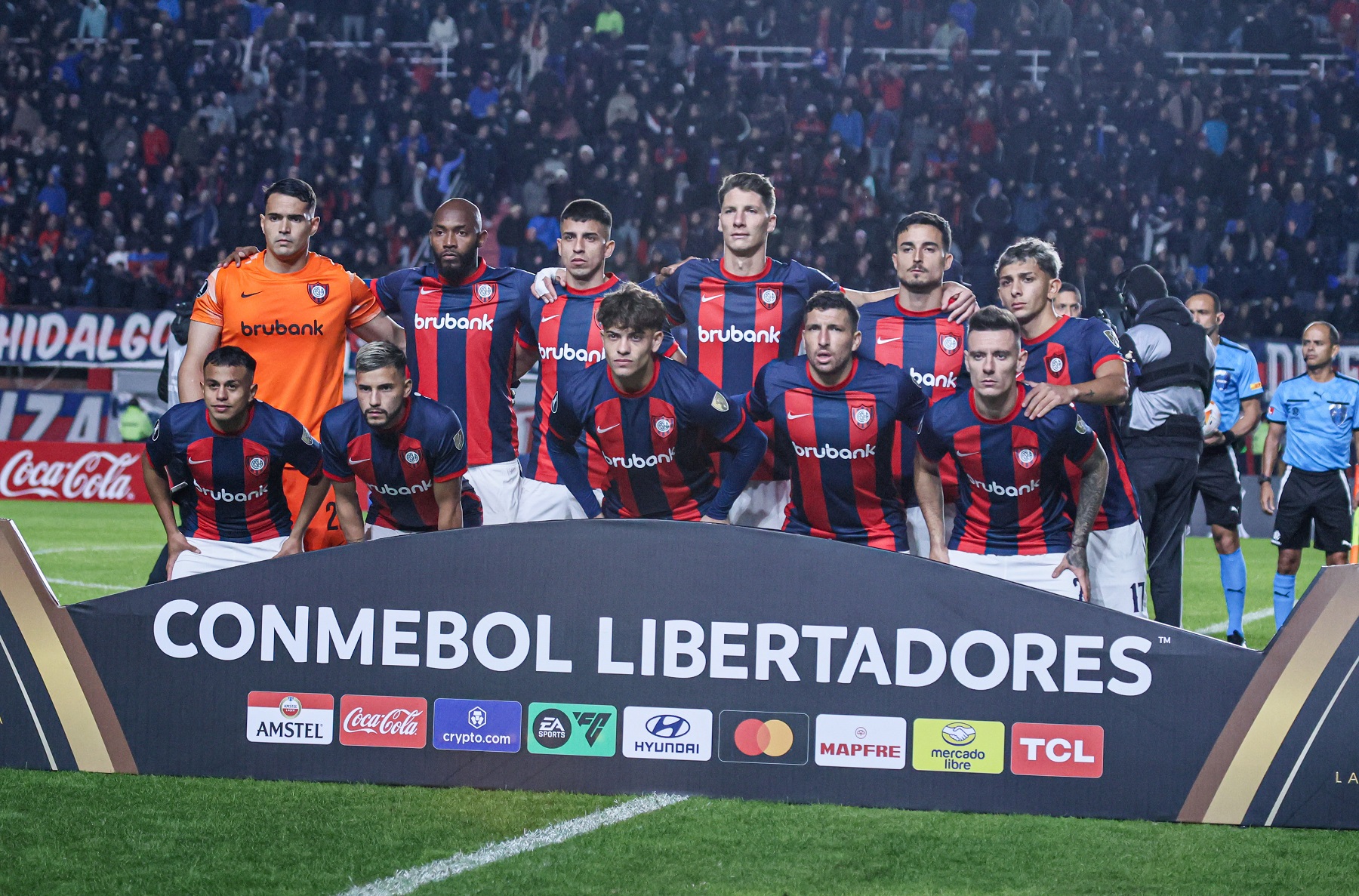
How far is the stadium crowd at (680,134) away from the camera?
56.2 ft

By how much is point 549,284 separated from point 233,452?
1410 mm

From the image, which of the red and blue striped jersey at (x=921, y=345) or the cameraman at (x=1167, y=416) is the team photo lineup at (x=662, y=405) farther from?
the cameraman at (x=1167, y=416)

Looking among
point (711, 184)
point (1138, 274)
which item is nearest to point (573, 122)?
point (711, 184)

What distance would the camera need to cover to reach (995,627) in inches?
140

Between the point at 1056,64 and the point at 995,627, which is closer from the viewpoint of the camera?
the point at 995,627

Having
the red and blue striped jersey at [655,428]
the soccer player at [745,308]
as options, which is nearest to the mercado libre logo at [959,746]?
the red and blue striped jersey at [655,428]

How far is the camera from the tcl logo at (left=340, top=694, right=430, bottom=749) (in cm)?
370

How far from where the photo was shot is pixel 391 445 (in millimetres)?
5086

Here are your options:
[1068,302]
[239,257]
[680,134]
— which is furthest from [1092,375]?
[680,134]

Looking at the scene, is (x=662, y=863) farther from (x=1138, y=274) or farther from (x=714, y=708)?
(x=1138, y=274)

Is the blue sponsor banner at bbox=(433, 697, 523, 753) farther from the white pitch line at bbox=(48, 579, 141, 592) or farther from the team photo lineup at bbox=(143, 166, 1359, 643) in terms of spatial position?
the white pitch line at bbox=(48, 579, 141, 592)

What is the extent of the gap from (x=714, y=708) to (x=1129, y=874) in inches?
43.7

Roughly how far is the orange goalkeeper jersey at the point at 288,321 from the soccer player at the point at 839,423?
182 centimetres

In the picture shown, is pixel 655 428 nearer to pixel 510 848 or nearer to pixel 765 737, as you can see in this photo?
pixel 765 737
